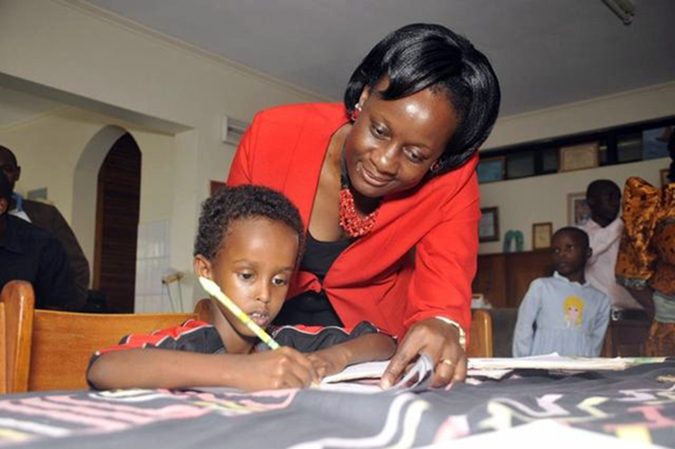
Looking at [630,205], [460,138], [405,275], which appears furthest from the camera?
[630,205]

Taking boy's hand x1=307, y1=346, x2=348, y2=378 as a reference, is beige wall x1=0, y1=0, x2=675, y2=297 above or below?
above

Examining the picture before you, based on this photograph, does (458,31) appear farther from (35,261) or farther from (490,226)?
(35,261)

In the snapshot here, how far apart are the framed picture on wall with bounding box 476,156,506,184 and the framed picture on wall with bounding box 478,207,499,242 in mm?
310

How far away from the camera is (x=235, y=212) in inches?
45.3

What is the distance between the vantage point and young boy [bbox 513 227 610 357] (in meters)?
3.46

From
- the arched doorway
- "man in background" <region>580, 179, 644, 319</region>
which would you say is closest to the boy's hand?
"man in background" <region>580, 179, 644, 319</region>

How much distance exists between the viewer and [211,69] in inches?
216

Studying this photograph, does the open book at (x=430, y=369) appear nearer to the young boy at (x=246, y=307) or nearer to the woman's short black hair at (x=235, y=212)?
the young boy at (x=246, y=307)

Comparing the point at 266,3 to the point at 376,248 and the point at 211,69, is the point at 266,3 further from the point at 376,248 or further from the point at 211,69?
the point at 376,248

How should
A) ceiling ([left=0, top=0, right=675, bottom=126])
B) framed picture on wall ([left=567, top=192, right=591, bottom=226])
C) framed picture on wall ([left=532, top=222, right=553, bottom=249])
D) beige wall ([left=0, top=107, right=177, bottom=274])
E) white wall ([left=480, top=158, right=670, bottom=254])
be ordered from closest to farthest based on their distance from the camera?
1. ceiling ([left=0, top=0, right=675, bottom=126])
2. beige wall ([left=0, top=107, right=177, bottom=274])
3. white wall ([left=480, top=158, right=670, bottom=254])
4. framed picture on wall ([left=567, top=192, right=591, bottom=226])
5. framed picture on wall ([left=532, top=222, right=553, bottom=249])

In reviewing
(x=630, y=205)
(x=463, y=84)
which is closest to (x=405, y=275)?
(x=463, y=84)

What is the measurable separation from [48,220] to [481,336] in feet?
9.68

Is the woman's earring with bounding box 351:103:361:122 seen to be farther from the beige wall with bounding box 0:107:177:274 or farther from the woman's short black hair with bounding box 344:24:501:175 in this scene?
the beige wall with bounding box 0:107:177:274

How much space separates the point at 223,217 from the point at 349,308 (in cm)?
40
